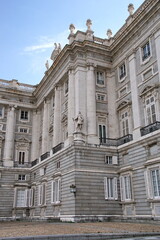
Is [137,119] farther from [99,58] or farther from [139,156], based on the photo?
[99,58]

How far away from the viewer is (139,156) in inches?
888

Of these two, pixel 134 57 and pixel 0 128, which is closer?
pixel 134 57

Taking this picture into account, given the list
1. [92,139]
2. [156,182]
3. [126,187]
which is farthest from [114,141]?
[156,182]

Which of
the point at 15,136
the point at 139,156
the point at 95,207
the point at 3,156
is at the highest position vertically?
the point at 15,136

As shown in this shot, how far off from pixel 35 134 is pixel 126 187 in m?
20.3

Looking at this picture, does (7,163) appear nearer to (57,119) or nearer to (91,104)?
(57,119)

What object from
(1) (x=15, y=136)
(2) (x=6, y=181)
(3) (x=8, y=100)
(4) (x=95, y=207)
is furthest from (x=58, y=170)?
(3) (x=8, y=100)

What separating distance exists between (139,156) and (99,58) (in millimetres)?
12700

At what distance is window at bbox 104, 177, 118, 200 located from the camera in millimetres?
24125

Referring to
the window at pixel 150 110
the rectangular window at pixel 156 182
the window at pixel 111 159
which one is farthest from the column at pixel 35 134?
the rectangular window at pixel 156 182

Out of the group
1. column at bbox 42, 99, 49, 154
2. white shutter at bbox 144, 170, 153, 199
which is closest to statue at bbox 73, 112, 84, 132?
white shutter at bbox 144, 170, 153, 199

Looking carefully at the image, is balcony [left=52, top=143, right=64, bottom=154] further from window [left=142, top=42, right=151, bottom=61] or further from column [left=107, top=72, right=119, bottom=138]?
window [left=142, top=42, right=151, bottom=61]

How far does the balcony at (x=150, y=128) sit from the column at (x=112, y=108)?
4.87m

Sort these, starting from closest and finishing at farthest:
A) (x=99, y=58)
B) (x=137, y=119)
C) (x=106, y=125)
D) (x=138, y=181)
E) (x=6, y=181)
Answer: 1. (x=138, y=181)
2. (x=137, y=119)
3. (x=106, y=125)
4. (x=99, y=58)
5. (x=6, y=181)
